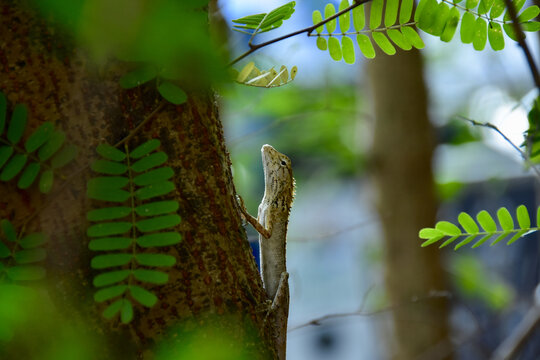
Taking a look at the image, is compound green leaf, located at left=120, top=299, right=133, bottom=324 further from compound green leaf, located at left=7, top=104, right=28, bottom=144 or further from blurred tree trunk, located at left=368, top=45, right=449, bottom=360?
blurred tree trunk, located at left=368, top=45, right=449, bottom=360

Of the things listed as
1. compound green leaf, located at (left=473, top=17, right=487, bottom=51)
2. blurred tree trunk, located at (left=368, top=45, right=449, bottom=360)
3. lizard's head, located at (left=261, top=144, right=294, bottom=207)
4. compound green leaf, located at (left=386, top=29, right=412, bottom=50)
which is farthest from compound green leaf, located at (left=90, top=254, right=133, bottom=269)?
blurred tree trunk, located at (left=368, top=45, right=449, bottom=360)

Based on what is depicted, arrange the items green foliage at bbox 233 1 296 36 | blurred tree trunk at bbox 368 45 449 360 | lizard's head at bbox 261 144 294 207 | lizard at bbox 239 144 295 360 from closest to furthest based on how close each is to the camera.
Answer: green foliage at bbox 233 1 296 36, lizard at bbox 239 144 295 360, lizard's head at bbox 261 144 294 207, blurred tree trunk at bbox 368 45 449 360

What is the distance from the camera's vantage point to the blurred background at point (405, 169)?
3.27m

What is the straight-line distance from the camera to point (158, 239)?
2.76 feet

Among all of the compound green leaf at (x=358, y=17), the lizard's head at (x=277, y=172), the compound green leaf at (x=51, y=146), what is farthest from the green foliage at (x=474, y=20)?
the lizard's head at (x=277, y=172)

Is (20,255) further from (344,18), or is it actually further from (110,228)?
(344,18)

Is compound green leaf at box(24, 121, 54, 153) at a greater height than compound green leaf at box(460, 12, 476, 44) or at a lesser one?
lesser

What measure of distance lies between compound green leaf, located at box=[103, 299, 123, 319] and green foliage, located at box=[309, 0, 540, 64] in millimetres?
594

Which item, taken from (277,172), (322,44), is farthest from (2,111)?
(277,172)

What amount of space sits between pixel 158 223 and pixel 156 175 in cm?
8

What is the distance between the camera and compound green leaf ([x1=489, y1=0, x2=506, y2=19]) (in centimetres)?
98

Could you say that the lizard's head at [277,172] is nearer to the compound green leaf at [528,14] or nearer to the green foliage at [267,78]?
the green foliage at [267,78]

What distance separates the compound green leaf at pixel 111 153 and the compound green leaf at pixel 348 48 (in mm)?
490

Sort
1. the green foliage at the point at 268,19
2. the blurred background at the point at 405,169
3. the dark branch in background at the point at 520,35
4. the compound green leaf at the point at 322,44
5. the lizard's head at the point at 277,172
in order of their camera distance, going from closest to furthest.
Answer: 1. the dark branch in background at the point at 520,35
2. the green foliage at the point at 268,19
3. the compound green leaf at the point at 322,44
4. the lizard's head at the point at 277,172
5. the blurred background at the point at 405,169
